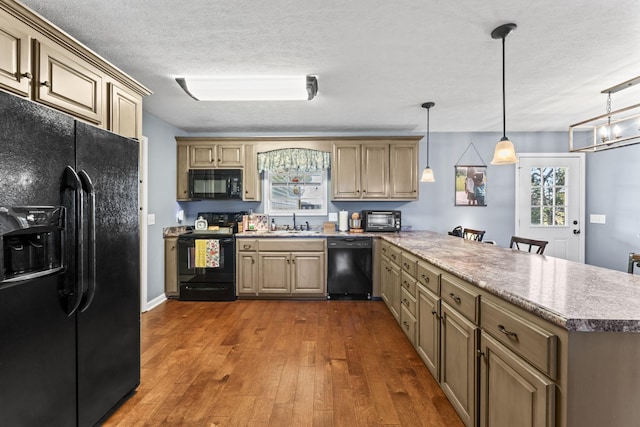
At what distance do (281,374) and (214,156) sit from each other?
3192 mm

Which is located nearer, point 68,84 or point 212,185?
point 68,84

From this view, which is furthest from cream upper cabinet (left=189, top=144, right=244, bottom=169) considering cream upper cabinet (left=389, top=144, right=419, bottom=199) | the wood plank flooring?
cream upper cabinet (left=389, top=144, right=419, bottom=199)

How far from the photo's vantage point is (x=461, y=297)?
168 cm

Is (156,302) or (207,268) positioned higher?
(207,268)

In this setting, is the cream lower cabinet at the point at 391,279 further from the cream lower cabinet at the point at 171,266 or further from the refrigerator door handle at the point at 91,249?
the cream lower cabinet at the point at 171,266

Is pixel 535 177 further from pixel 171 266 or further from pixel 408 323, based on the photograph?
pixel 171 266

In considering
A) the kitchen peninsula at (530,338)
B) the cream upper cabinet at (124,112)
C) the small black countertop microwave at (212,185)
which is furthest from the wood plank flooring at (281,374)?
the cream upper cabinet at (124,112)

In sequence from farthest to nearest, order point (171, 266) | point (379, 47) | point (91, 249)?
point (171, 266), point (379, 47), point (91, 249)

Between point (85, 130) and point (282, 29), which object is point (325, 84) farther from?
point (85, 130)

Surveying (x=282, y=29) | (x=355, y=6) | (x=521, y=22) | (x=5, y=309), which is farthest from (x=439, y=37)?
(x=5, y=309)

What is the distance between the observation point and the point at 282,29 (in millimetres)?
2025

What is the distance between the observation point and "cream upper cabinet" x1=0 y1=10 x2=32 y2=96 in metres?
1.37

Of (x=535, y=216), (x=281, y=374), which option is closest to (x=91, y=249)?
(x=281, y=374)

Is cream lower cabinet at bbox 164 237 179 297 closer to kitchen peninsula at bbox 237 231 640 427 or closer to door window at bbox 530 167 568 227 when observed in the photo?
kitchen peninsula at bbox 237 231 640 427
